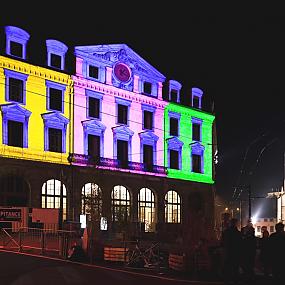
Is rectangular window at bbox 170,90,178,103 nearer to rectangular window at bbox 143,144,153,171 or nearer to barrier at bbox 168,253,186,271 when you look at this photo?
rectangular window at bbox 143,144,153,171

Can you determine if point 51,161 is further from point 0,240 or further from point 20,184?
point 0,240

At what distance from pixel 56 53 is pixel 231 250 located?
34.3 metres

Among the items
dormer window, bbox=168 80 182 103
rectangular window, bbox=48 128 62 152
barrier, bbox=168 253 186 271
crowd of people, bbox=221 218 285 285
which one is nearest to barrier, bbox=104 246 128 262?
barrier, bbox=168 253 186 271

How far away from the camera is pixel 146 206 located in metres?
56.2

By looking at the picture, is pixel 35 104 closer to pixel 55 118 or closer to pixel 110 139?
pixel 55 118

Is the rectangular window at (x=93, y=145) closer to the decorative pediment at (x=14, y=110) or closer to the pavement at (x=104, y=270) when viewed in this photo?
the decorative pediment at (x=14, y=110)

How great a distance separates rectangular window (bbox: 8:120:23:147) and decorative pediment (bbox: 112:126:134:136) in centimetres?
1060

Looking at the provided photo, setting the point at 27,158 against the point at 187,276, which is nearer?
the point at 187,276

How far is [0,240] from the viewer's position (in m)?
29.0

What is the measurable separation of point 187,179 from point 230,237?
43831mm

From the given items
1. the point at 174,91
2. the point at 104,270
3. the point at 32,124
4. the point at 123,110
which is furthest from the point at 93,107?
the point at 104,270

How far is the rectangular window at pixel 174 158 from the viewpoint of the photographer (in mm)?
59709

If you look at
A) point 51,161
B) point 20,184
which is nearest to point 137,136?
point 51,161

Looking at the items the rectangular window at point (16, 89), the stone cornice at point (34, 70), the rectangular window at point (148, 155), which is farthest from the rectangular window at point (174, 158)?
the rectangular window at point (16, 89)
